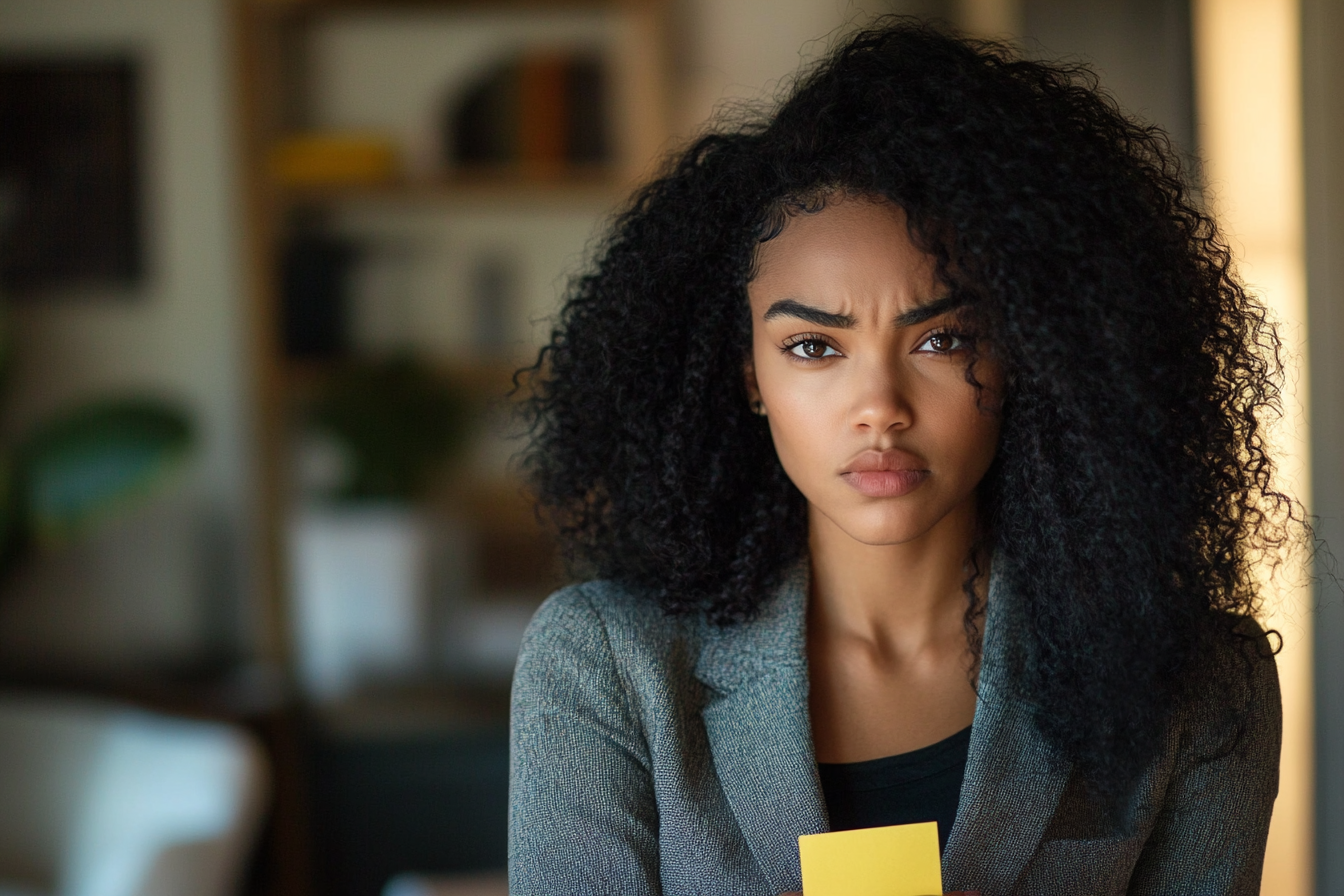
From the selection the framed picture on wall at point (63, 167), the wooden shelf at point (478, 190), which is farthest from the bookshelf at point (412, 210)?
the framed picture on wall at point (63, 167)

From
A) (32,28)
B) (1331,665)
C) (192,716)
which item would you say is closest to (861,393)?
(1331,665)

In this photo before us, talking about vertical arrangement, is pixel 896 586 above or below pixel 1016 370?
below

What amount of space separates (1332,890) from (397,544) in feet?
7.28

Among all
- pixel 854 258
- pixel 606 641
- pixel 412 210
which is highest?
pixel 412 210

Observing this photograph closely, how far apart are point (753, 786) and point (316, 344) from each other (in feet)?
7.91

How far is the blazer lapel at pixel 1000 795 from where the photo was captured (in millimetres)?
1093

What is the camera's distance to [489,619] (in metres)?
3.37

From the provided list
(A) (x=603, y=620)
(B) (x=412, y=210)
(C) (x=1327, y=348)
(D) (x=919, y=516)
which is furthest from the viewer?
(B) (x=412, y=210)

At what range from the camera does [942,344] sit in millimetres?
1057

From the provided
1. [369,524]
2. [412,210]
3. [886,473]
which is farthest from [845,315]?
[412,210]

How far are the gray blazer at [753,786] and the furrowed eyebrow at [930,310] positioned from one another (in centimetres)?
32

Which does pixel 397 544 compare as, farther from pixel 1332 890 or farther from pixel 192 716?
pixel 1332 890

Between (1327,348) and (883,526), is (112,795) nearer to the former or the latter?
(883,526)

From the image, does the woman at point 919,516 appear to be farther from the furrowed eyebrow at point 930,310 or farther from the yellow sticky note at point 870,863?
the yellow sticky note at point 870,863
